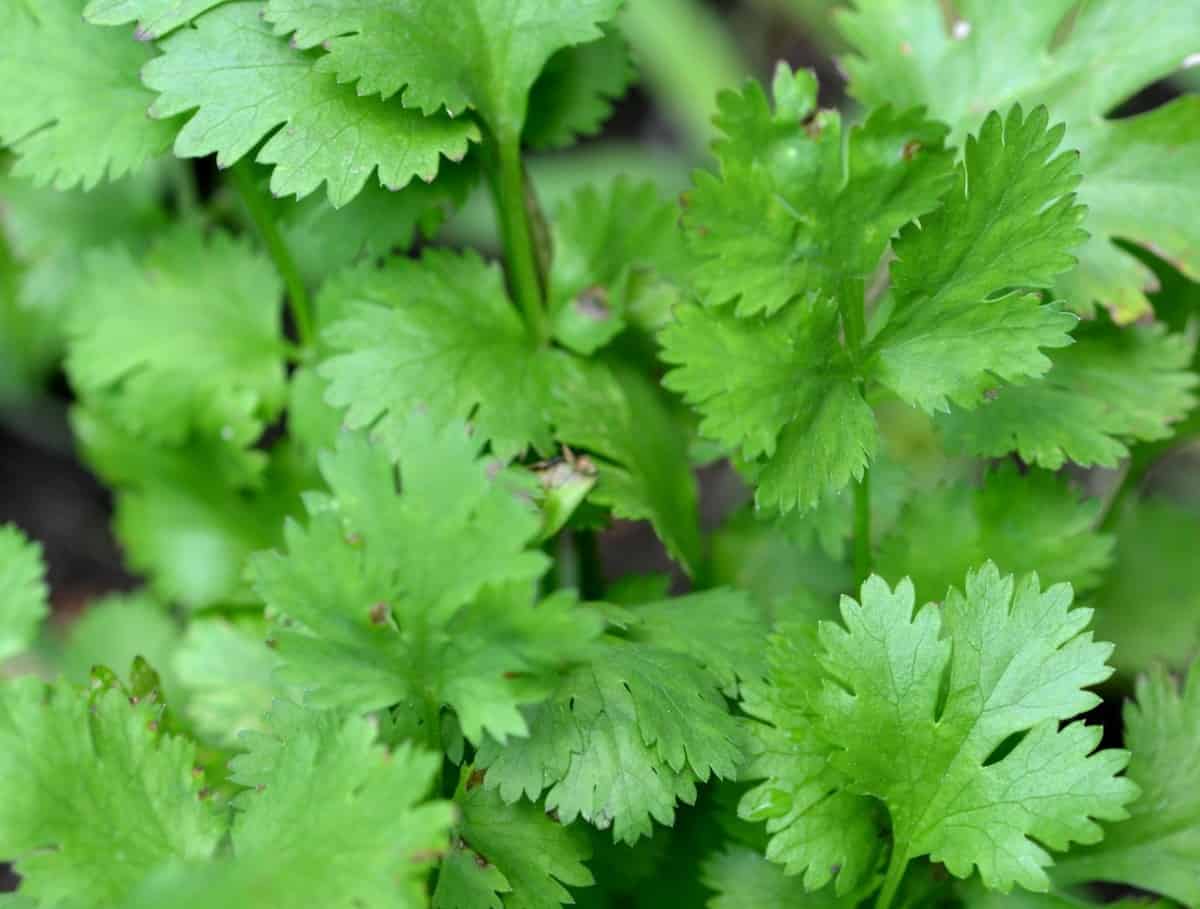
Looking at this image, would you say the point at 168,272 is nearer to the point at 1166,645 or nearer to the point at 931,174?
the point at 931,174

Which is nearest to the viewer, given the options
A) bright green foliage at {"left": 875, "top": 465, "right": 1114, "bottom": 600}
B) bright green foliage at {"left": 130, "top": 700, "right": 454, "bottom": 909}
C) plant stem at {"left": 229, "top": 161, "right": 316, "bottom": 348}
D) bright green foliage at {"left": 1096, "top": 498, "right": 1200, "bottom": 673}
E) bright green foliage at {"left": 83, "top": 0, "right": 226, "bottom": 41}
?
bright green foliage at {"left": 130, "top": 700, "right": 454, "bottom": 909}

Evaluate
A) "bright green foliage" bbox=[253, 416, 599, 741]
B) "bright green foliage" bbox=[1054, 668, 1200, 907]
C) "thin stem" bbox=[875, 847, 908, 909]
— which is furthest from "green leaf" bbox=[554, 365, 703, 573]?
"bright green foliage" bbox=[1054, 668, 1200, 907]

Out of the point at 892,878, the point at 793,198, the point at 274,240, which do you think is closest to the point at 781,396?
the point at 793,198

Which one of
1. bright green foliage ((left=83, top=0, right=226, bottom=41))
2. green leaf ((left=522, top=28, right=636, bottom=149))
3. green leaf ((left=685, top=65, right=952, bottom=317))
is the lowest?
green leaf ((left=522, top=28, right=636, bottom=149))

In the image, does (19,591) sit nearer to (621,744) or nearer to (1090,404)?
(621,744)

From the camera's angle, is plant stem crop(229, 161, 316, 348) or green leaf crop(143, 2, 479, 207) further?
plant stem crop(229, 161, 316, 348)

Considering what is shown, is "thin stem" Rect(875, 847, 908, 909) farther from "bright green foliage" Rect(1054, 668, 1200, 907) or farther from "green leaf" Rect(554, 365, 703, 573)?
"green leaf" Rect(554, 365, 703, 573)
